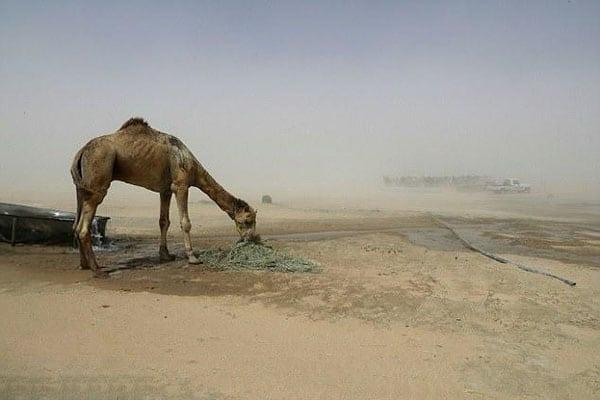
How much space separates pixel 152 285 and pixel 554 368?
565cm

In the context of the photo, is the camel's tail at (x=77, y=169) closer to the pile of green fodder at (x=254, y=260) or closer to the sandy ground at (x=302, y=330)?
the sandy ground at (x=302, y=330)

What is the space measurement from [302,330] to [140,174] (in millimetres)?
5244

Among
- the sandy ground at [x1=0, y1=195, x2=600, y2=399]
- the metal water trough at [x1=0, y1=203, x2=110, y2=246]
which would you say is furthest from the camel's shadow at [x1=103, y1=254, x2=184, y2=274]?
the metal water trough at [x1=0, y1=203, x2=110, y2=246]

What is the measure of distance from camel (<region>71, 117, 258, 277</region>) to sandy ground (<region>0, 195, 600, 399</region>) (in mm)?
831

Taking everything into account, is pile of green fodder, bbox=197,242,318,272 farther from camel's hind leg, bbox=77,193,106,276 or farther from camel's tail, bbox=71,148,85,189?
camel's tail, bbox=71,148,85,189

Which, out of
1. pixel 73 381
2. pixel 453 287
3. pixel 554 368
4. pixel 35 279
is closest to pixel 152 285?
pixel 35 279

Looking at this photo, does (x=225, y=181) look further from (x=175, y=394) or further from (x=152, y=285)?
(x=175, y=394)

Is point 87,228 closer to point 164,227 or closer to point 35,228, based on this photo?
point 164,227

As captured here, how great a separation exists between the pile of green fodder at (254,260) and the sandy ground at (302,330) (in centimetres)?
37

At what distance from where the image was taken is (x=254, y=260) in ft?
28.6

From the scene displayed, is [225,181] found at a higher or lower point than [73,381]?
higher

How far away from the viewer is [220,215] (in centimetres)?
2039

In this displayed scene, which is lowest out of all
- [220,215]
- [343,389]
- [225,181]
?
[343,389]

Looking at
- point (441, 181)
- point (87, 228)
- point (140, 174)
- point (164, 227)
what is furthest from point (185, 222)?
point (441, 181)
